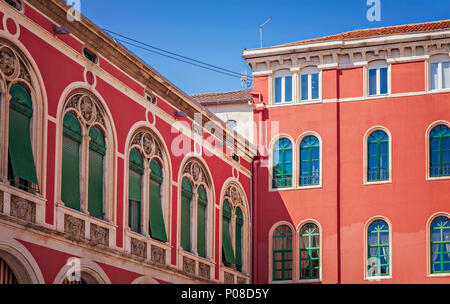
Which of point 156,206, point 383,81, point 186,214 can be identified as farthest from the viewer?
point 383,81

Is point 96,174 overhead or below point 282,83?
below

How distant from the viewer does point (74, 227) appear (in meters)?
25.1

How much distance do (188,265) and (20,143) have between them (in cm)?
969

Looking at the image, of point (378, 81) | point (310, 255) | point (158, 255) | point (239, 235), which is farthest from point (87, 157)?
point (378, 81)

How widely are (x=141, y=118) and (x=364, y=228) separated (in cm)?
1080

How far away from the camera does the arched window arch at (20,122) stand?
2277 centimetres

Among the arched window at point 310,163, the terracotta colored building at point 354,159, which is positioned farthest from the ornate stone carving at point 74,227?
the arched window at point 310,163

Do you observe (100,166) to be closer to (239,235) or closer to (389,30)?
(239,235)

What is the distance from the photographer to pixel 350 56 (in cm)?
3772

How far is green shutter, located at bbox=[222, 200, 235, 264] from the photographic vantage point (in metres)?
34.6

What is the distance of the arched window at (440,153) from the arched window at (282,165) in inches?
203

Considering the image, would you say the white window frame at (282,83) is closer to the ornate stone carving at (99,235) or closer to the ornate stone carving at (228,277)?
the ornate stone carving at (228,277)

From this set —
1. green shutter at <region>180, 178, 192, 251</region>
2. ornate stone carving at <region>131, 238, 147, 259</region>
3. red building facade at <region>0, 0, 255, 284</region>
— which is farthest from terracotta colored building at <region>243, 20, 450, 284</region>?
ornate stone carving at <region>131, 238, 147, 259</region>

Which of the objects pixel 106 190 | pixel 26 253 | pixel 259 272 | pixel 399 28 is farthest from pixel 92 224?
pixel 399 28
